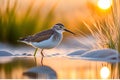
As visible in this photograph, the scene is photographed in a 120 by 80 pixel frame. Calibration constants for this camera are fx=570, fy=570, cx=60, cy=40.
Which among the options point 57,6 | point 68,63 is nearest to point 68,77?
point 68,63

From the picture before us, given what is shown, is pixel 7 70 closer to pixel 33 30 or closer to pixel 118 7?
pixel 33 30

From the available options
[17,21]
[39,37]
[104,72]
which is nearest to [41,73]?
[104,72]

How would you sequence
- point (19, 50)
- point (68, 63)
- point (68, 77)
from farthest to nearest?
point (19, 50), point (68, 63), point (68, 77)

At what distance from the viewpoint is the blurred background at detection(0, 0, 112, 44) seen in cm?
566

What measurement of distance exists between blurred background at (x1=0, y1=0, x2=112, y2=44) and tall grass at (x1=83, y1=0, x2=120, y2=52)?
60 millimetres

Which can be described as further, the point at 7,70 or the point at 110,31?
the point at 110,31

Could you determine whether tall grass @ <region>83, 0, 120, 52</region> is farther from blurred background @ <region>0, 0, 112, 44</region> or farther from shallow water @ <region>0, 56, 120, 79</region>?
shallow water @ <region>0, 56, 120, 79</region>

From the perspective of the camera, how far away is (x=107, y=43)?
5.49m

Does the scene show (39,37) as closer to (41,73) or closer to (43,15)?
(43,15)

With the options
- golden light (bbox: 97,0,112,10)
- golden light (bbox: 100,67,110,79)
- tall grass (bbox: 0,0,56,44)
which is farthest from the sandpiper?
golden light (bbox: 100,67,110,79)

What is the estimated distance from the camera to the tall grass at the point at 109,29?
5.45 meters

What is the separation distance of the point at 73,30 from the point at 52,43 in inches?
15.1

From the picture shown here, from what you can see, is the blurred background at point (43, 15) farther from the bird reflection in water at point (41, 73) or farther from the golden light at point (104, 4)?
the bird reflection in water at point (41, 73)

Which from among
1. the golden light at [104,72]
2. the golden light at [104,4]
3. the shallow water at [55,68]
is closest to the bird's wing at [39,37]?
the shallow water at [55,68]
